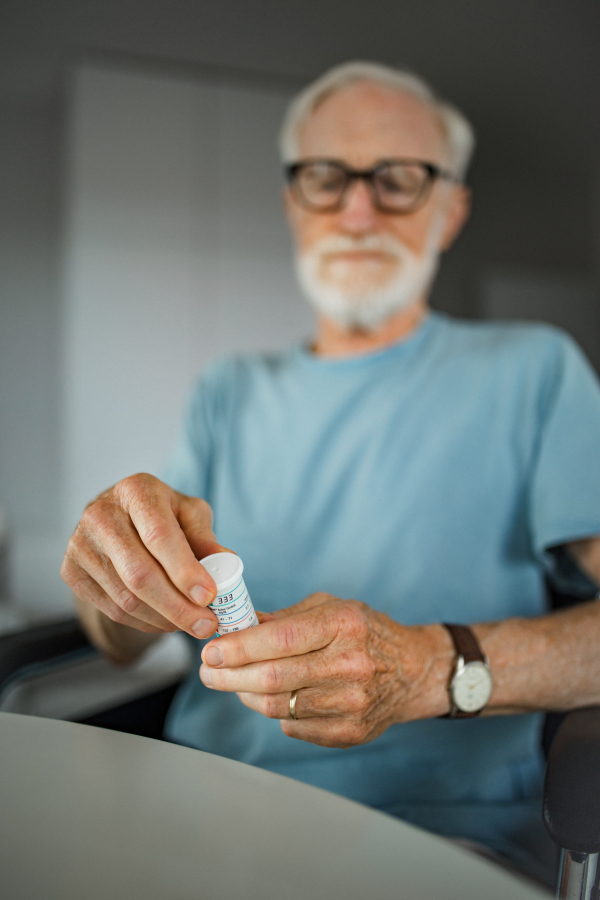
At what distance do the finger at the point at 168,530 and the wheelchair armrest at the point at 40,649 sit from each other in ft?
1.16

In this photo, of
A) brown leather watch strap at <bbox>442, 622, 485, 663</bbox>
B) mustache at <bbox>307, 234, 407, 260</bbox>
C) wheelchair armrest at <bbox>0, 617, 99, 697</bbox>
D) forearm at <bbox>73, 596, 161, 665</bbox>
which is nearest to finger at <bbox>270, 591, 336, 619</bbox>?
brown leather watch strap at <bbox>442, 622, 485, 663</bbox>

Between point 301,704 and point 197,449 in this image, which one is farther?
point 197,449

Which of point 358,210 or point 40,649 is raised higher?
point 358,210

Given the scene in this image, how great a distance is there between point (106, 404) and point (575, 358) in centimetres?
132

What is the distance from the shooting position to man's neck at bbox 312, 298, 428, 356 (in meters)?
1.00

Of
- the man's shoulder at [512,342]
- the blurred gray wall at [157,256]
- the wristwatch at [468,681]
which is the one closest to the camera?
the wristwatch at [468,681]

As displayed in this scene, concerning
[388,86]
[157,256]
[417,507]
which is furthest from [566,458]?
[157,256]

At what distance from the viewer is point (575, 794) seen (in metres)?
0.43

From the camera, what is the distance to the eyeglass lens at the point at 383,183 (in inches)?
37.3

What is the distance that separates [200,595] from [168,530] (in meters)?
0.06

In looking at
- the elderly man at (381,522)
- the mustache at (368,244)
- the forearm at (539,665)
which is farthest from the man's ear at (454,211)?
the forearm at (539,665)

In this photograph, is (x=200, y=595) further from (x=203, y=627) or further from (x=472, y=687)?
(x=472, y=687)

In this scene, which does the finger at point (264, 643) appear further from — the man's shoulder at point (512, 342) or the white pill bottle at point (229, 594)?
the man's shoulder at point (512, 342)

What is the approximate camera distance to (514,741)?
766mm
